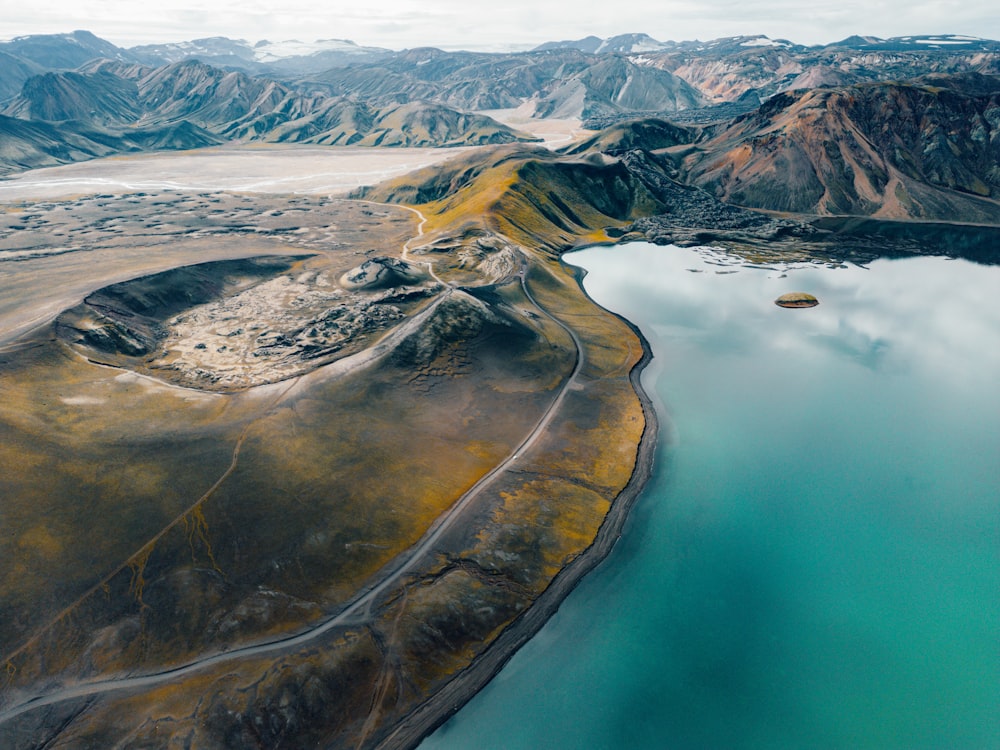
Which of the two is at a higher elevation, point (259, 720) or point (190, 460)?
point (190, 460)

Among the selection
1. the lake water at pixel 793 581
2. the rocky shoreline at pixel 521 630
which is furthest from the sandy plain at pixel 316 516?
the lake water at pixel 793 581

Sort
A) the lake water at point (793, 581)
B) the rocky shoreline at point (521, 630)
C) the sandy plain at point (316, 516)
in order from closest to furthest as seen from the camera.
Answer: the lake water at point (793, 581) → the rocky shoreline at point (521, 630) → the sandy plain at point (316, 516)

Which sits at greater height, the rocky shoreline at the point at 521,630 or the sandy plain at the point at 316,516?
the sandy plain at the point at 316,516

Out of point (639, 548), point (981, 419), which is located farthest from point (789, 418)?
point (639, 548)

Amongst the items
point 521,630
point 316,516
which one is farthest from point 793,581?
point 316,516

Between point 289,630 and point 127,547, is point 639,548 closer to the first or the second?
point 289,630

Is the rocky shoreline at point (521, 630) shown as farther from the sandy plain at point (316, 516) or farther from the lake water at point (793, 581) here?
the lake water at point (793, 581)

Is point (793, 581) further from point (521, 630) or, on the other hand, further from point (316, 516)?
point (316, 516)
